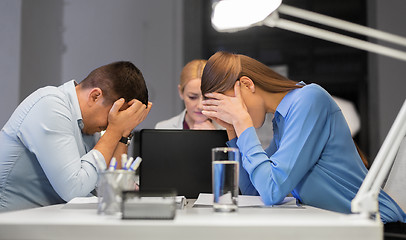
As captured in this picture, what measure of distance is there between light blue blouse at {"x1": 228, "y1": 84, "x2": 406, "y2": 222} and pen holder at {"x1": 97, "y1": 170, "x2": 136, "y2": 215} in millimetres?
384

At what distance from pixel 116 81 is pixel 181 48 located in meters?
2.24

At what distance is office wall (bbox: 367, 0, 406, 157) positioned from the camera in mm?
3471

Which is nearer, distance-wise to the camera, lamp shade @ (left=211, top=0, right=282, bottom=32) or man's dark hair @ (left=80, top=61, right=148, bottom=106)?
lamp shade @ (left=211, top=0, right=282, bottom=32)

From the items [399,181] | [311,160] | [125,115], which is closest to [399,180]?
[399,181]

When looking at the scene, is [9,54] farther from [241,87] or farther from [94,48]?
[241,87]

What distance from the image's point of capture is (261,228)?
64 cm

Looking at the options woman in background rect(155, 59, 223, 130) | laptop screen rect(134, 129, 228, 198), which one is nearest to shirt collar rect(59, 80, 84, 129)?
laptop screen rect(134, 129, 228, 198)

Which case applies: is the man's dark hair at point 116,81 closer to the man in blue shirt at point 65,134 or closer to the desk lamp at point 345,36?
the man in blue shirt at point 65,134

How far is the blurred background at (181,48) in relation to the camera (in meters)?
3.01

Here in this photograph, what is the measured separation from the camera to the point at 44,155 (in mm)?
1244

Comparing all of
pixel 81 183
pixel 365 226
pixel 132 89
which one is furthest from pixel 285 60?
pixel 365 226

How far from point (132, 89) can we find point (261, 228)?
0.96 m

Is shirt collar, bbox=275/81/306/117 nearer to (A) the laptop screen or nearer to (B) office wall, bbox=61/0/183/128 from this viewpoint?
(A) the laptop screen

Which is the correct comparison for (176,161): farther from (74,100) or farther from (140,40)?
(140,40)
